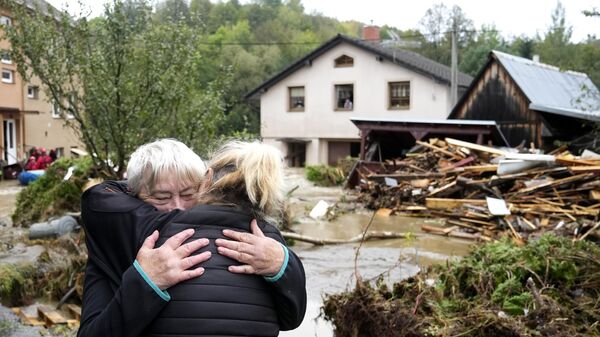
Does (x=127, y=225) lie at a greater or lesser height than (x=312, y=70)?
lesser

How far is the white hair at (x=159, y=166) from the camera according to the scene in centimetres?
238

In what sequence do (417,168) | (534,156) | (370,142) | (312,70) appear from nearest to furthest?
1. (534,156)
2. (417,168)
3. (370,142)
4. (312,70)

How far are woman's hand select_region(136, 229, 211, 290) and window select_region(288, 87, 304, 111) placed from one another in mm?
32337

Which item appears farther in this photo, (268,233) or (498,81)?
(498,81)

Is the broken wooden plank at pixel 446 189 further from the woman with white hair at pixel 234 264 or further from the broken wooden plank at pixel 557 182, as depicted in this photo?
the woman with white hair at pixel 234 264

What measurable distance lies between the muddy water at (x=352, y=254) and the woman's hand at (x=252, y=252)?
340cm

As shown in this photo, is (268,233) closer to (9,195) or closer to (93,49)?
(93,49)

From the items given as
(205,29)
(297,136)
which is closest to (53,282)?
(205,29)

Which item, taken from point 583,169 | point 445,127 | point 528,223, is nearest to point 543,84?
point 445,127

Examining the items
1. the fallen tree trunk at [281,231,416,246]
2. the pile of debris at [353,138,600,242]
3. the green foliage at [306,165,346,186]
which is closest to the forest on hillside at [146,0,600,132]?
the green foliage at [306,165,346,186]

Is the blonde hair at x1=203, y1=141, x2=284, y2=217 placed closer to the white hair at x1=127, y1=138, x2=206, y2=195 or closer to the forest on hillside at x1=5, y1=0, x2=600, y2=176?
the white hair at x1=127, y1=138, x2=206, y2=195

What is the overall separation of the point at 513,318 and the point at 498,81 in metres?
19.7

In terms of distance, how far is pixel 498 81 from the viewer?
22656 millimetres

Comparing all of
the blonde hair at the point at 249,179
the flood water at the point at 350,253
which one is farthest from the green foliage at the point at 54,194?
the blonde hair at the point at 249,179
